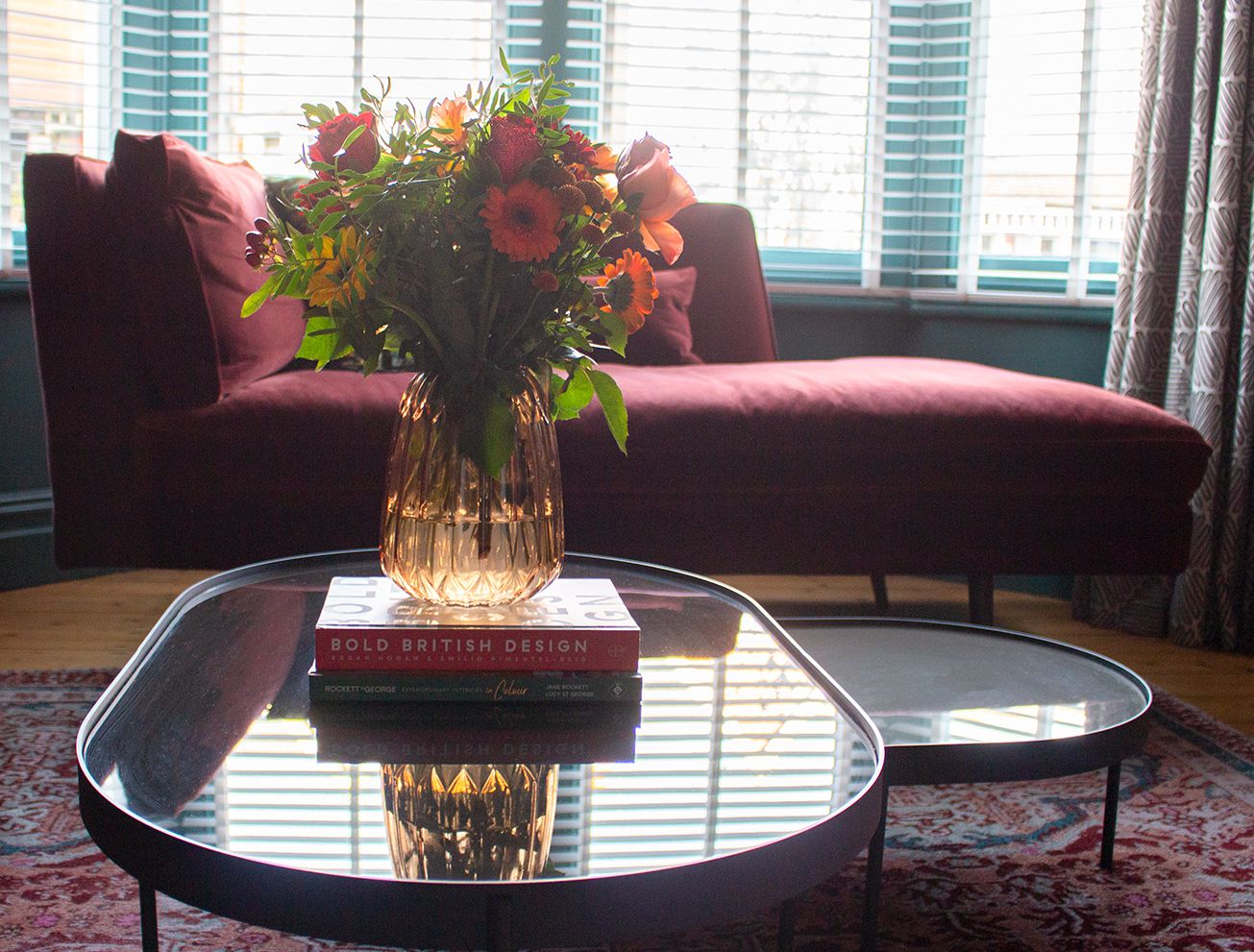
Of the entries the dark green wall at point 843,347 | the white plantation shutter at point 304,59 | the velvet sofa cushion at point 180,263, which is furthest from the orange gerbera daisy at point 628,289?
the white plantation shutter at point 304,59

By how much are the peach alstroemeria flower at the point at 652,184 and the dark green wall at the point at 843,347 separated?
7.93 feet

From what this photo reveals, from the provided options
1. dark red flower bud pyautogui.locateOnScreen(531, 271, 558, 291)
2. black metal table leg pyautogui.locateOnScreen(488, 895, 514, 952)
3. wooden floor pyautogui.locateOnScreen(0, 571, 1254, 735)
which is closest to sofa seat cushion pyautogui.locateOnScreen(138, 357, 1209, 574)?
wooden floor pyautogui.locateOnScreen(0, 571, 1254, 735)

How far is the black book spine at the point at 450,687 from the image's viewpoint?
3.70ft

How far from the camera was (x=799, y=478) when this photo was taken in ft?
8.09

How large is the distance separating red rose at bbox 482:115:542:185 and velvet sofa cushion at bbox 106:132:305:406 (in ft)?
4.29

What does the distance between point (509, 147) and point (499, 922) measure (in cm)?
66

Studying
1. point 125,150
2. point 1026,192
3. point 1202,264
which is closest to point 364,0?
point 125,150

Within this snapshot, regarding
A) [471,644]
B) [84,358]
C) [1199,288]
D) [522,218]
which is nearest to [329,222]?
[522,218]

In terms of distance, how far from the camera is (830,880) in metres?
1.62

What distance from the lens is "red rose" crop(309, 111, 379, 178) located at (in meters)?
1.16

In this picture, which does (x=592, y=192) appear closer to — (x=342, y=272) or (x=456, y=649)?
(x=342, y=272)

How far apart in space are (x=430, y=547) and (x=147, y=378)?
1311 mm

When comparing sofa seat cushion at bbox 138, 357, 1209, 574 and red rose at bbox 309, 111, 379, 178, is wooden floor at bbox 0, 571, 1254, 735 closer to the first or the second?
sofa seat cushion at bbox 138, 357, 1209, 574

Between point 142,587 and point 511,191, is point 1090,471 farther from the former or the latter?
point 142,587
